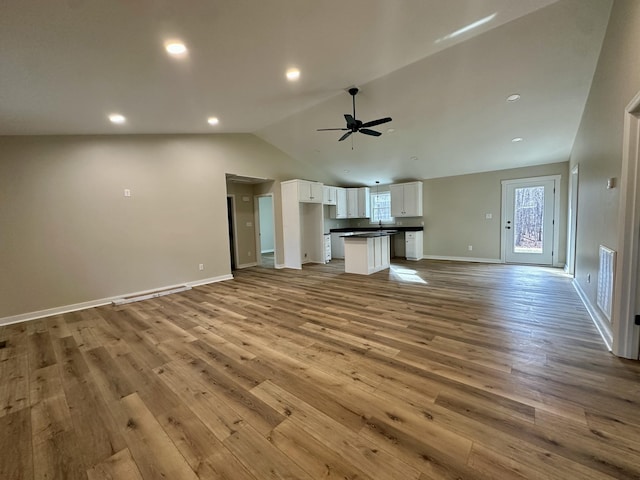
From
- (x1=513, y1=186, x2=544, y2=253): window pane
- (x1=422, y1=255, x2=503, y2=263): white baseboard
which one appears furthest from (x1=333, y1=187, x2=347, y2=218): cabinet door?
(x1=513, y1=186, x2=544, y2=253): window pane

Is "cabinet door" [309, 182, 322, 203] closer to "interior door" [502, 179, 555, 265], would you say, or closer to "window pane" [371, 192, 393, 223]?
"window pane" [371, 192, 393, 223]

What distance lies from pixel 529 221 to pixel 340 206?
500cm

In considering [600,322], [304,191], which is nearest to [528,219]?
[600,322]

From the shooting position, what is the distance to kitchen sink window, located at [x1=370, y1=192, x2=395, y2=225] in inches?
341

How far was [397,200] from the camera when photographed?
8.01m

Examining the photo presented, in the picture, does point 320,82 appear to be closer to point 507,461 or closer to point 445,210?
point 507,461

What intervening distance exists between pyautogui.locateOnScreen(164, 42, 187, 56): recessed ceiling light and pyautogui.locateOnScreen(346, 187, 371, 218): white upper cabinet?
6.60 meters

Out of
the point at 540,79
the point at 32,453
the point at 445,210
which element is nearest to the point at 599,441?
the point at 32,453

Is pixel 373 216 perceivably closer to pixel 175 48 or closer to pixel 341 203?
pixel 341 203

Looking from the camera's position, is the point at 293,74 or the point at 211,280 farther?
the point at 211,280

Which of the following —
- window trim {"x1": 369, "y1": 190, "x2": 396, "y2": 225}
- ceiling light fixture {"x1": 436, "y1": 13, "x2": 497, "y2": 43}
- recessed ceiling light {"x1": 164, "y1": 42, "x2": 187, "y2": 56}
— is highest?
ceiling light fixture {"x1": 436, "y1": 13, "x2": 497, "y2": 43}

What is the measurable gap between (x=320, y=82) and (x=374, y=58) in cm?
84

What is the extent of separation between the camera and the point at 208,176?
218 inches

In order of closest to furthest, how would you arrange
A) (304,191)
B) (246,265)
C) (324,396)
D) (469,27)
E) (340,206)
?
1. (324,396)
2. (469,27)
3. (304,191)
4. (246,265)
5. (340,206)
